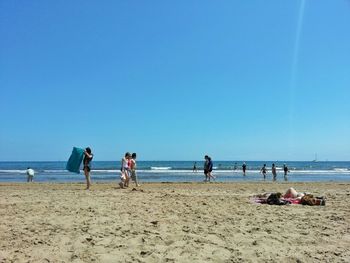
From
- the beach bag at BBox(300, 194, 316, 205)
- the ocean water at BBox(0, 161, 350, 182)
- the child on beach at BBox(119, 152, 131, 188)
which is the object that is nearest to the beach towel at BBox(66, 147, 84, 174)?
the child on beach at BBox(119, 152, 131, 188)

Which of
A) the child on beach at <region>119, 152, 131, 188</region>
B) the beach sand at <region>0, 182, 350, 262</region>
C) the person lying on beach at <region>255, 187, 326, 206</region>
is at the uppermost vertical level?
the child on beach at <region>119, 152, 131, 188</region>

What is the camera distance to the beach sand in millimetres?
6555

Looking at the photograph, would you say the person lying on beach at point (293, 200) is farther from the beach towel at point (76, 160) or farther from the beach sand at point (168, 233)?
the beach towel at point (76, 160)

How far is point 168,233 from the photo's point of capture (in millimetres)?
7629

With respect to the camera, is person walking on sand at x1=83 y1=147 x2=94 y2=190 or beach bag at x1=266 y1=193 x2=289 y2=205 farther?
person walking on sand at x1=83 y1=147 x2=94 y2=190

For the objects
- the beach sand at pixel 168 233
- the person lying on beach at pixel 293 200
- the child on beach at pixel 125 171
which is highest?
the child on beach at pixel 125 171

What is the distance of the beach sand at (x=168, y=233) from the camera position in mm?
6555

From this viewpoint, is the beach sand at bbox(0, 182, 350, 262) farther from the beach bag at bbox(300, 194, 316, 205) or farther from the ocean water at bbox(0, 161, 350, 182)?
the ocean water at bbox(0, 161, 350, 182)

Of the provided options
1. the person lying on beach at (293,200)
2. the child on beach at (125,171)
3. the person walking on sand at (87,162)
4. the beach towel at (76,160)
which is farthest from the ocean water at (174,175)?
the person lying on beach at (293,200)

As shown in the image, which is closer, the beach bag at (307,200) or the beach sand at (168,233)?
the beach sand at (168,233)

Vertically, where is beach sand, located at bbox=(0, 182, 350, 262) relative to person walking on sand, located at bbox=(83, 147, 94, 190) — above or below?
below

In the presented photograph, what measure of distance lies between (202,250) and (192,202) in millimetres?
4778

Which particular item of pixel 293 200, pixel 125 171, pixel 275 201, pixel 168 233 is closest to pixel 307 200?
pixel 293 200

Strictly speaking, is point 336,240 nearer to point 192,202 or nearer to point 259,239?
point 259,239
